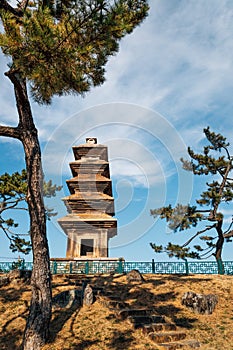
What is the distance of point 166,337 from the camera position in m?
7.39

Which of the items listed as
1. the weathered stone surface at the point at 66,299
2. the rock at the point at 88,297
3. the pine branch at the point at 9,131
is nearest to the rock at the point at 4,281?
the weathered stone surface at the point at 66,299

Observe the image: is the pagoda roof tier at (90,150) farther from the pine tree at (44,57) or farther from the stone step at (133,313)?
the stone step at (133,313)

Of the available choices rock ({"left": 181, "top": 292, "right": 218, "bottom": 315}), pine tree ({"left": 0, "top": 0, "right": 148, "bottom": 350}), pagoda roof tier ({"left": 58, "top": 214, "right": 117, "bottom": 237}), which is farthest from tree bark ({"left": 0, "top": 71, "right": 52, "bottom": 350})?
pagoda roof tier ({"left": 58, "top": 214, "right": 117, "bottom": 237})

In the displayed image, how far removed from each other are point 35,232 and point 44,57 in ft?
15.8

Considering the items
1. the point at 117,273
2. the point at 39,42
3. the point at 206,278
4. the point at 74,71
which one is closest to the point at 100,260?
the point at 117,273

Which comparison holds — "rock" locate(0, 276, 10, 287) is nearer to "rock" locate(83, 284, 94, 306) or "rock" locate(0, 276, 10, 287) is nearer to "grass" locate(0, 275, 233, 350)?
"grass" locate(0, 275, 233, 350)

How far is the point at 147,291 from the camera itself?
37.7ft

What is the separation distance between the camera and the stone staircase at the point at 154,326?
7.05m

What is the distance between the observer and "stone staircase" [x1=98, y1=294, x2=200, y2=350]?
7.05 m

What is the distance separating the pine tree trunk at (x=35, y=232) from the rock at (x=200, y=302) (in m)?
→ 5.14

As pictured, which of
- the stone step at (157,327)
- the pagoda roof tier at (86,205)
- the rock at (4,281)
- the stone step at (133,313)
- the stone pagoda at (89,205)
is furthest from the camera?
the pagoda roof tier at (86,205)

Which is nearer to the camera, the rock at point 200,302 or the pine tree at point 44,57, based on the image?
the pine tree at point 44,57

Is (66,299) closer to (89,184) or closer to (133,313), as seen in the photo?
(133,313)

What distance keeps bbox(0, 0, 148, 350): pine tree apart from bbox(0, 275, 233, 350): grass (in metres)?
1.05
